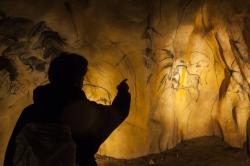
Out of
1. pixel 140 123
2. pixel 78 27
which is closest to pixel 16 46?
pixel 78 27

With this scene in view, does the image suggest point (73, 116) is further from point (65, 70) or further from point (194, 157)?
point (194, 157)

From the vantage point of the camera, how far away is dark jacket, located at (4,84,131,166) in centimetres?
231

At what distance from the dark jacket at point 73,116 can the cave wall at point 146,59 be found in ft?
10.9

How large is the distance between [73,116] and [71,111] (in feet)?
0.16

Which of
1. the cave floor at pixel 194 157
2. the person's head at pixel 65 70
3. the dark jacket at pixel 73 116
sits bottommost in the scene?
the cave floor at pixel 194 157

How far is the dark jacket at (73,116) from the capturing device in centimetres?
231

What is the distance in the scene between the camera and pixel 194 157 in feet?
21.9

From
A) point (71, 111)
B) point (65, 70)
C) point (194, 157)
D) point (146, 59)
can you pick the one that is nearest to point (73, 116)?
point (71, 111)

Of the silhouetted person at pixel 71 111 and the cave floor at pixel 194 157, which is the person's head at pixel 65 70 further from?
the cave floor at pixel 194 157

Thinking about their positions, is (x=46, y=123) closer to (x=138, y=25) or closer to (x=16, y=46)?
(x=16, y=46)

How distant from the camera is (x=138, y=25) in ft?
20.5

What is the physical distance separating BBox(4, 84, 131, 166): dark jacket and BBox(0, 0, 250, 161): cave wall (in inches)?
131

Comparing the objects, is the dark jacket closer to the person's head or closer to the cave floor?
the person's head

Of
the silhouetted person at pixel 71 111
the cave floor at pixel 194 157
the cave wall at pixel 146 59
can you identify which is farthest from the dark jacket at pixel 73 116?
the cave floor at pixel 194 157
